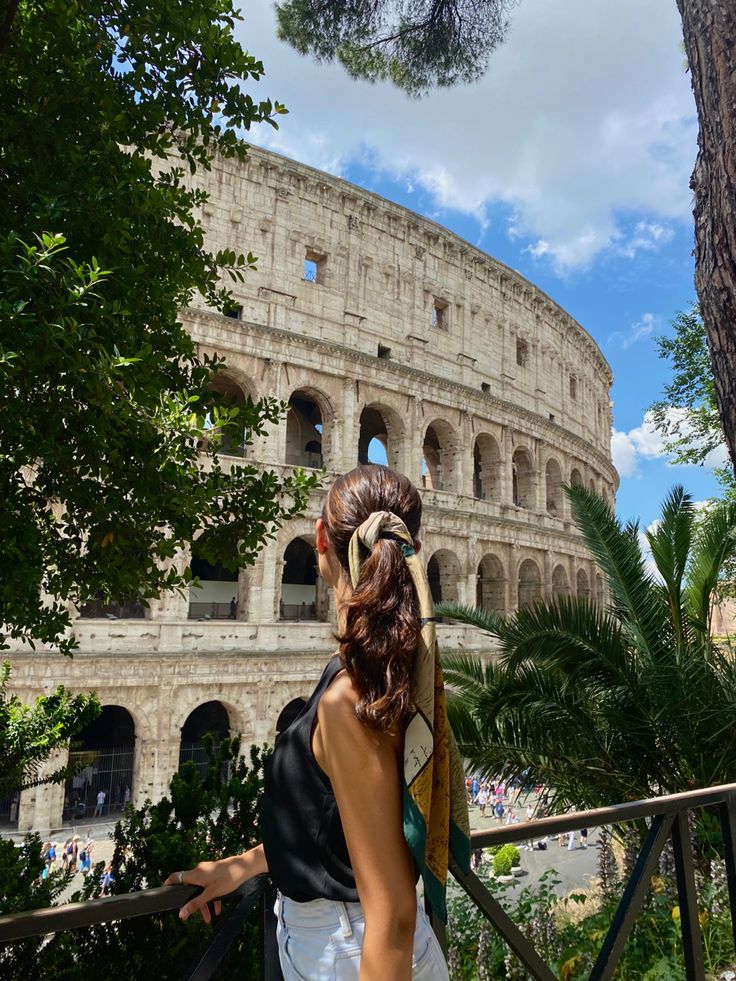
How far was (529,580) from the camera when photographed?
2467 cm

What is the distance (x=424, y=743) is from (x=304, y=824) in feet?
1.12

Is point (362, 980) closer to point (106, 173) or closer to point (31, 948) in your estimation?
point (31, 948)

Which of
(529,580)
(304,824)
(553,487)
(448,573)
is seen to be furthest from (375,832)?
(553,487)

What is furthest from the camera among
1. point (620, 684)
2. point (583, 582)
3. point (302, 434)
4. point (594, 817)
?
point (583, 582)

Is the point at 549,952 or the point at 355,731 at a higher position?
the point at 355,731

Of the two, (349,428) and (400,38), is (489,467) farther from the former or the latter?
(400,38)

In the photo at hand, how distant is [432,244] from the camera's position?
23516 mm

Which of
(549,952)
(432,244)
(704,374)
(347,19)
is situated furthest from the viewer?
(432,244)

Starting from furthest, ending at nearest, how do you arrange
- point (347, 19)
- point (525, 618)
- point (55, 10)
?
point (347, 19)
point (525, 618)
point (55, 10)

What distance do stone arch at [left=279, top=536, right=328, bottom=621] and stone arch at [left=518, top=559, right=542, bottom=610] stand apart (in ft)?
25.9

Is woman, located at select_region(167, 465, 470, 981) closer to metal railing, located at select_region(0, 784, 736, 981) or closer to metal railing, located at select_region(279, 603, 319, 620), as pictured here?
metal railing, located at select_region(0, 784, 736, 981)

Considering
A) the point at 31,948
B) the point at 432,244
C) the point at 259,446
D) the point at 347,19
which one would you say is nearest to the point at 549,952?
the point at 31,948

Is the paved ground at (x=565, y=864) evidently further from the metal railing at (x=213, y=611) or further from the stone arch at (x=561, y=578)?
the stone arch at (x=561, y=578)

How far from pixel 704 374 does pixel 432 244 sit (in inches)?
440
